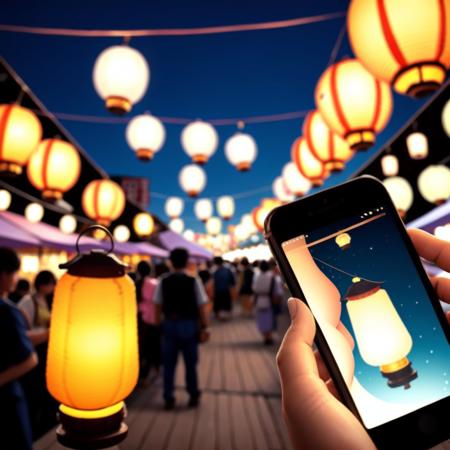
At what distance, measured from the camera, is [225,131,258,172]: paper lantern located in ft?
22.9

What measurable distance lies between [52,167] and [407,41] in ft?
15.0

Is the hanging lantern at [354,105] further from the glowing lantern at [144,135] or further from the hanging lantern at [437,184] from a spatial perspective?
the hanging lantern at [437,184]

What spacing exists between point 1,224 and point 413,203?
11.7 metres

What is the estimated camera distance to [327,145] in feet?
14.8

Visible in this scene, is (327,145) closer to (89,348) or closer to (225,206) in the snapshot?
(89,348)

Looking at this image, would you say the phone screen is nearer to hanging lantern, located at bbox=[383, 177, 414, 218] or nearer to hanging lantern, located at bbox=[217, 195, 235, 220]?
hanging lantern, located at bbox=[383, 177, 414, 218]

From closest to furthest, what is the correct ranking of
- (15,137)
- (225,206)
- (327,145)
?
(15,137)
(327,145)
(225,206)

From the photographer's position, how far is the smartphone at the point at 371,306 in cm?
79

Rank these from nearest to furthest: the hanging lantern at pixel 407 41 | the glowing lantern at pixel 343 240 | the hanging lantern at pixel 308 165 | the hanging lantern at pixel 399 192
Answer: the glowing lantern at pixel 343 240 < the hanging lantern at pixel 407 41 < the hanging lantern at pixel 308 165 < the hanging lantern at pixel 399 192

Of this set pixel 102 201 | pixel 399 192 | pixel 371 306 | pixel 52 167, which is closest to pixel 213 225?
pixel 102 201

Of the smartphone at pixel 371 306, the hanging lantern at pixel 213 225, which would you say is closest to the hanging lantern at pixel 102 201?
the smartphone at pixel 371 306

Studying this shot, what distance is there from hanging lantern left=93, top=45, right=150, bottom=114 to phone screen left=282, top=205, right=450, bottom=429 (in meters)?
4.14

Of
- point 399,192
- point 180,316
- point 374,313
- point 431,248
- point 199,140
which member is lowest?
point 180,316

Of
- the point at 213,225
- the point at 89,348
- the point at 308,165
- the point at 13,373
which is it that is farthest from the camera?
the point at 213,225
